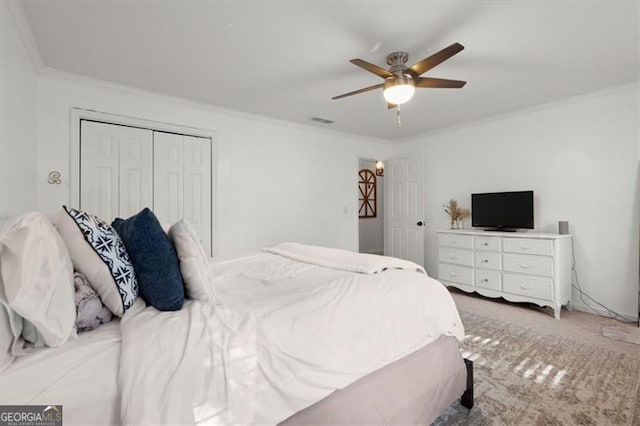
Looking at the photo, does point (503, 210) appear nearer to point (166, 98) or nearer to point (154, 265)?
point (154, 265)

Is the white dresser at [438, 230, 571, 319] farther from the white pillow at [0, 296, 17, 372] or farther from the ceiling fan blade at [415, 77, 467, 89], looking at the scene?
the white pillow at [0, 296, 17, 372]

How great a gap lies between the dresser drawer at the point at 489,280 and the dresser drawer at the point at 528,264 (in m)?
0.16

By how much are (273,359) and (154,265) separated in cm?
62

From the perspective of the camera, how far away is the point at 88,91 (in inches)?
118

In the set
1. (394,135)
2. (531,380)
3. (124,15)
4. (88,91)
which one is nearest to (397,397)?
(531,380)

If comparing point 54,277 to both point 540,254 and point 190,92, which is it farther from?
point 540,254

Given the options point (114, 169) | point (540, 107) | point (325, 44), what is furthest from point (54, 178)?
point (540, 107)

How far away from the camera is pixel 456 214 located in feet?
15.2

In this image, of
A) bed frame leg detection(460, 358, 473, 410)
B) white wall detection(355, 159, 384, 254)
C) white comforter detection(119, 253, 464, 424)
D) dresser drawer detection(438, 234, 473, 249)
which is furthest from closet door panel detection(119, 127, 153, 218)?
white wall detection(355, 159, 384, 254)

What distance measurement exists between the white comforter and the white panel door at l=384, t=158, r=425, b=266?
3.54 m

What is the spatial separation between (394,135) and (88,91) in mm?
4307

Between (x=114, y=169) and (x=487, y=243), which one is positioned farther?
(x=487, y=243)

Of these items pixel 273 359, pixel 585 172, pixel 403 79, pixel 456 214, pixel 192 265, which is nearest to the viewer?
pixel 273 359

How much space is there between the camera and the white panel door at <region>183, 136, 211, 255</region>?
364cm
